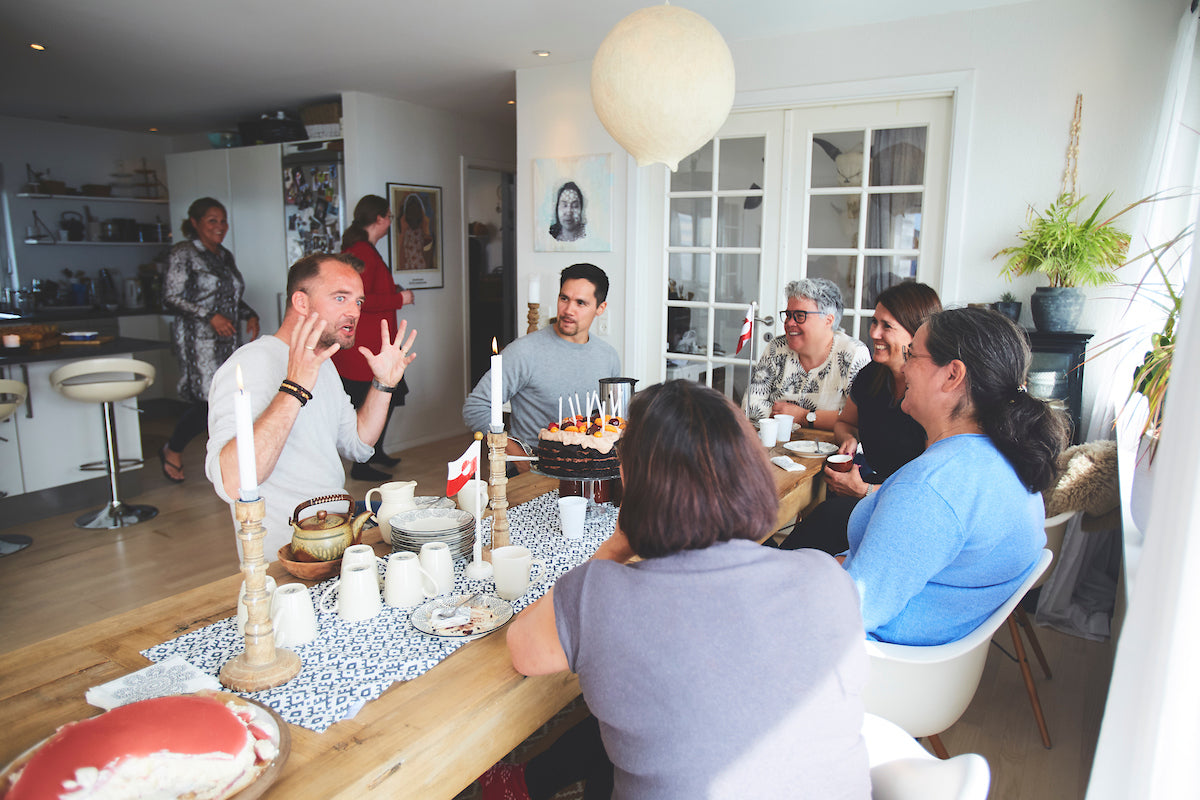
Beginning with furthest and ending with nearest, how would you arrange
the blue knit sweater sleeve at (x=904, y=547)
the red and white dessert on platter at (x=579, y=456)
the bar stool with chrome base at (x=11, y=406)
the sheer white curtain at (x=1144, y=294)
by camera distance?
the bar stool with chrome base at (x=11, y=406) < the sheer white curtain at (x=1144, y=294) < the red and white dessert on platter at (x=579, y=456) < the blue knit sweater sleeve at (x=904, y=547)

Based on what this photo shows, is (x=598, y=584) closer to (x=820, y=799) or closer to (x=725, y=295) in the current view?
(x=820, y=799)

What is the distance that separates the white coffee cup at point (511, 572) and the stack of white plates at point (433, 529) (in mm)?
152

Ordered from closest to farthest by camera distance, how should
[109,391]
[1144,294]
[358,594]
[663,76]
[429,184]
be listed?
[358,594] → [663,76] → [1144,294] → [109,391] → [429,184]

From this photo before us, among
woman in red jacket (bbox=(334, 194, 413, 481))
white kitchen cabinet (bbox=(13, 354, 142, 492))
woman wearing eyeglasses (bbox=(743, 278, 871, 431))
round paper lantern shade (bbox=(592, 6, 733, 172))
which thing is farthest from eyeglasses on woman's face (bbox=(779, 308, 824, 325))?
white kitchen cabinet (bbox=(13, 354, 142, 492))

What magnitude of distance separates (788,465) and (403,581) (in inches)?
57.1

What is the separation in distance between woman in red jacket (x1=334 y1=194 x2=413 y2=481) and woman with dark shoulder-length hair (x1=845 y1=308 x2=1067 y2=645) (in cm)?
357

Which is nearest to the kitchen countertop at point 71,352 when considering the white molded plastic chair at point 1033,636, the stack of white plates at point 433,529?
the stack of white plates at point 433,529

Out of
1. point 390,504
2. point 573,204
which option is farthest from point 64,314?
point 390,504

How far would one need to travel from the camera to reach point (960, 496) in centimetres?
147

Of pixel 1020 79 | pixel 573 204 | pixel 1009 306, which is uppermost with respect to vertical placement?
pixel 1020 79

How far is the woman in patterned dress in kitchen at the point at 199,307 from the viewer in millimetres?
4723

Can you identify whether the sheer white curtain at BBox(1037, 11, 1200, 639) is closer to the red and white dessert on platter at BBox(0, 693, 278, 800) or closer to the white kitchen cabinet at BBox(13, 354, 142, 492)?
the red and white dessert on platter at BBox(0, 693, 278, 800)

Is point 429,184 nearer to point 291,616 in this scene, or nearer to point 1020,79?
point 1020,79

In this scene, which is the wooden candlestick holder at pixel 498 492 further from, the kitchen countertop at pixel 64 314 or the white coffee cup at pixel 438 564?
the kitchen countertop at pixel 64 314
